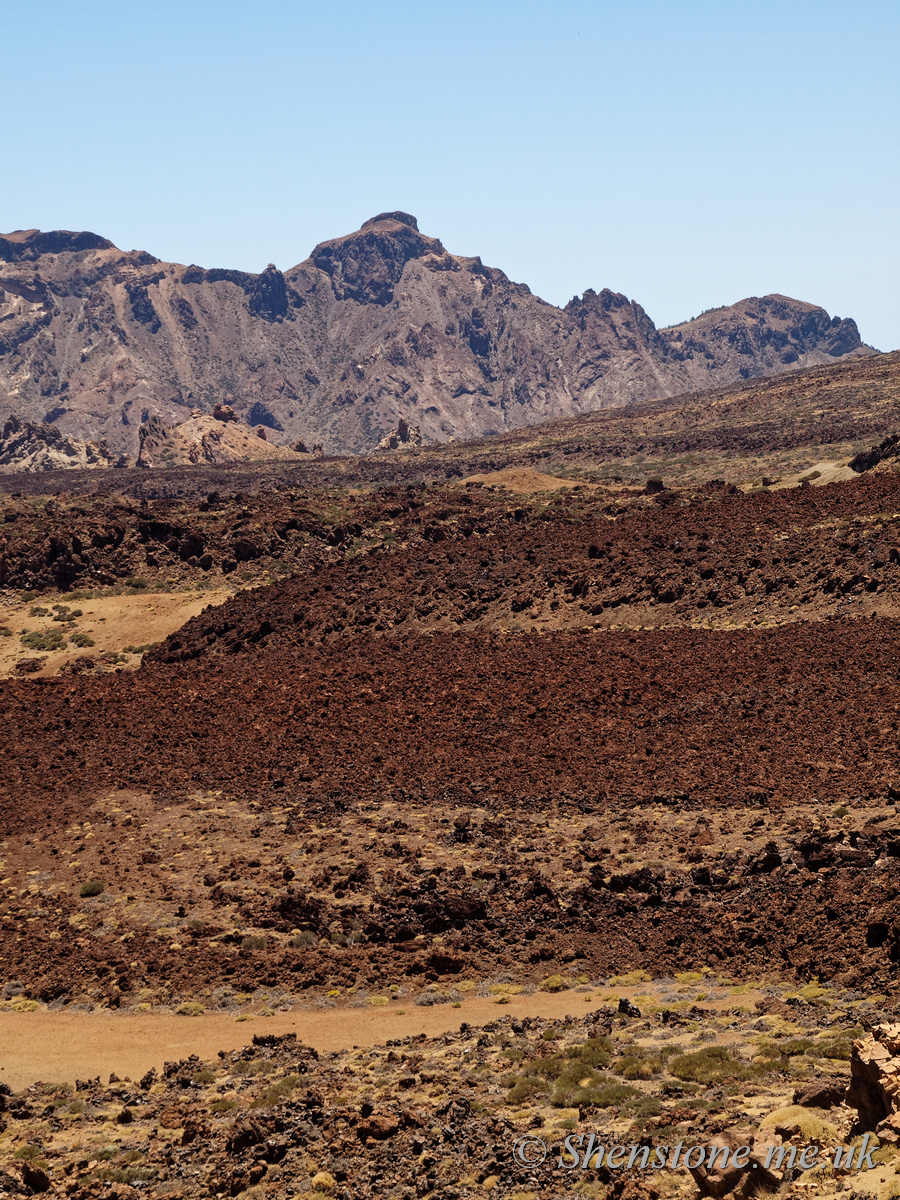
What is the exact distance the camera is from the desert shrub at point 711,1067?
1260 cm

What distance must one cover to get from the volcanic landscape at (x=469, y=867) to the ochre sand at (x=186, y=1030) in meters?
0.07

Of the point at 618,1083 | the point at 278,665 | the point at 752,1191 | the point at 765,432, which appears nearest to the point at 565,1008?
the point at 618,1083

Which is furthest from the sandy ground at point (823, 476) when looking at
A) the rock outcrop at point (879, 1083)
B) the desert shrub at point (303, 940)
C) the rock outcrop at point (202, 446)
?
the rock outcrop at point (202, 446)

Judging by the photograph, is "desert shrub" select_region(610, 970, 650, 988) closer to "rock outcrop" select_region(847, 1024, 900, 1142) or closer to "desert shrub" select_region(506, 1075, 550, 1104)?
"desert shrub" select_region(506, 1075, 550, 1104)

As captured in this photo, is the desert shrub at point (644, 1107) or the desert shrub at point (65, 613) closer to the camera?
the desert shrub at point (644, 1107)

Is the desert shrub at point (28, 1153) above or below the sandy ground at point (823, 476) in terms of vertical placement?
below

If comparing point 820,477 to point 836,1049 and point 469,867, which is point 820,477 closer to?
point 469,867

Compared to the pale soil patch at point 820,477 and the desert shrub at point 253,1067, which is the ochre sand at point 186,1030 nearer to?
the desert shrub at point 253,1067

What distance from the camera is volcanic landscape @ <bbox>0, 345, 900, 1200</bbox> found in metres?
12.7

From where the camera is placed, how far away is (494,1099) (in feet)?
43.0

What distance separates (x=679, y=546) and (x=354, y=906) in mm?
31843

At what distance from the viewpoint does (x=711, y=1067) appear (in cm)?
1302

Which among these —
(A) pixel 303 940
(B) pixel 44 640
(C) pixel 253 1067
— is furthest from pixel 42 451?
(C) pixel 253 1067

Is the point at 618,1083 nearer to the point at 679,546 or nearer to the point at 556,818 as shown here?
the point at 556,818
